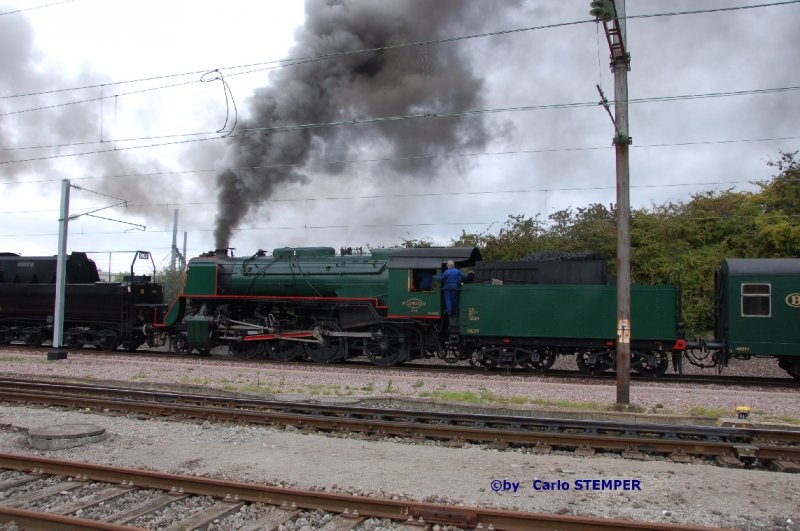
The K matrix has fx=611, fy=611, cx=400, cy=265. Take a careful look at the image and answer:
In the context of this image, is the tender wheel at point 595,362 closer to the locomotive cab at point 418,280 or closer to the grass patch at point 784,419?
the locomotive cab at point 418,280

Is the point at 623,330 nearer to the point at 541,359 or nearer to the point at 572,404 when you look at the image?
the point at 572,404

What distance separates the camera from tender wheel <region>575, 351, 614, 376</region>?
13.5 m

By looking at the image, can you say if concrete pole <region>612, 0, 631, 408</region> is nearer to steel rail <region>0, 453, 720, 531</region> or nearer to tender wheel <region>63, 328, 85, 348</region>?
steel rail <region>0, 453, 720, 531</region>

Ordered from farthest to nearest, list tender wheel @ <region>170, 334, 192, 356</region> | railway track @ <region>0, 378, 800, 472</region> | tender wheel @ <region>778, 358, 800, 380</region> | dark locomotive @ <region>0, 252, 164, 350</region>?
dark locomotive @ <region>0, 252, 164, 350</region>, tender wheel @ <region>170, 334, 192, 356</region>, tender wheel @ <region>778, 358, 800, 380</region>, railway track @ <region>0, 378, 800, 472</region>

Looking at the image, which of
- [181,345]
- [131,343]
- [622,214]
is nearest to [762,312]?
[622,214]

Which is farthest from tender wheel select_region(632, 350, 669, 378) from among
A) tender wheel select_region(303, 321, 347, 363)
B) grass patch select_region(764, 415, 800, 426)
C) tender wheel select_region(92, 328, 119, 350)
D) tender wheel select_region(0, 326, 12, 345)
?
tender wheel select_region(0, 326, 12, 345)

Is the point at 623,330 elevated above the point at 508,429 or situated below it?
above

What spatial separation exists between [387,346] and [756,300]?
8216mm

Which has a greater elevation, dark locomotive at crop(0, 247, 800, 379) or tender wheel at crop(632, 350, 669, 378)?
dark locomotive at crop(0, 247, 800, 379)

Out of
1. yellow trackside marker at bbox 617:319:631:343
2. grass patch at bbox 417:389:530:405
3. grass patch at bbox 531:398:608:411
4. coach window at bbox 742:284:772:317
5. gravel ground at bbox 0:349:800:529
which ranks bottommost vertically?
gravel ground at bbox 0:349:800:529

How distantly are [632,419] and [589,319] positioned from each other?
15.3 feet

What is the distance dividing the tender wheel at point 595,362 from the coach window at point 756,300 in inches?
113

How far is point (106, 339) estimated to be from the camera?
1897 cm

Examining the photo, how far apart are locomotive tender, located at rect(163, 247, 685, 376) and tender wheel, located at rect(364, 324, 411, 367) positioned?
3 centimetres
